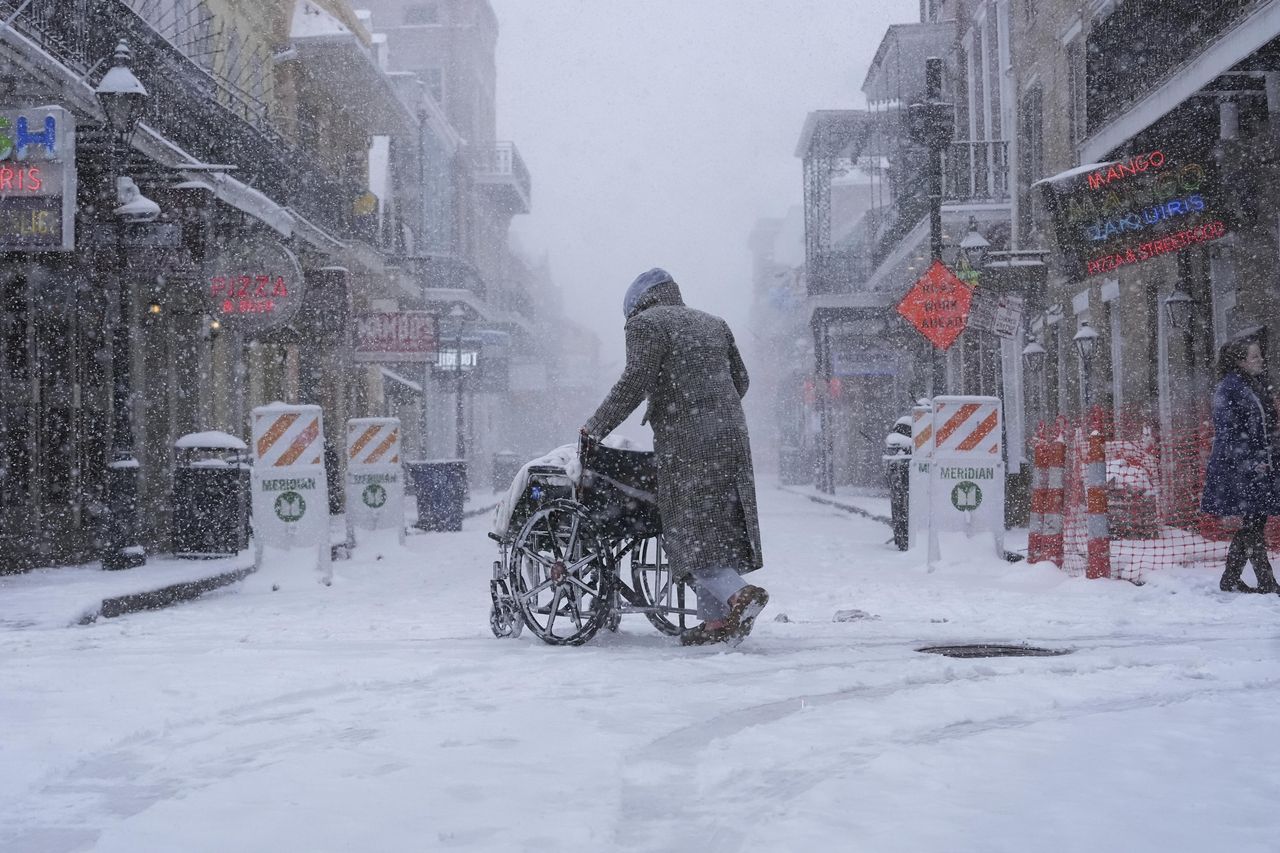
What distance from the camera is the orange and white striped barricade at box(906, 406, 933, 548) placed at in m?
11.4

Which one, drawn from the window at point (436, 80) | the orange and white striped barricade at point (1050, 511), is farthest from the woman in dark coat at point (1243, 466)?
the window at point (436, 80)

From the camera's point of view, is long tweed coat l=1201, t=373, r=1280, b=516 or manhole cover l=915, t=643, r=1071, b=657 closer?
manhole cover l=915, t=643, r=1071, b=657

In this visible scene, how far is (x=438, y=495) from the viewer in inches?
768

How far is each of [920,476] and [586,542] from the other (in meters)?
5.83

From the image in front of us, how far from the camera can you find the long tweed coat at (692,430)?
601 centimetres

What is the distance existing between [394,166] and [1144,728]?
1296 inches

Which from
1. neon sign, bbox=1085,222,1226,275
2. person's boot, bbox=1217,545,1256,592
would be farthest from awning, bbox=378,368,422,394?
person's boot, bbox=1217,545,1256,592

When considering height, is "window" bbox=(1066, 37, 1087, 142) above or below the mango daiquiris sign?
above

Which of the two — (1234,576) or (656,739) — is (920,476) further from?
(656,739)

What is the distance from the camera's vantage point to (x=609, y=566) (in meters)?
6.23

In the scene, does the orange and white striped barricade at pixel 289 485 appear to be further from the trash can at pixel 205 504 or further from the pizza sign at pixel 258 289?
the pizza sign at pixel 258 289

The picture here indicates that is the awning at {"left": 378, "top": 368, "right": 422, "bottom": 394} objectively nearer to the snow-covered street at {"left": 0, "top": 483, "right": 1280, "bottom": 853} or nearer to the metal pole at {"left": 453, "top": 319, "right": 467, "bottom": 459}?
the metal pole at {"left": 453, "top": 319, "right": 467, "bottom": 459}

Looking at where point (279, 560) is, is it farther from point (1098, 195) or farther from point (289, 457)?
point (1098, 195)

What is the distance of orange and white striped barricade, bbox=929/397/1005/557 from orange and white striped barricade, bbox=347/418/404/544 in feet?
Answer: 22.1
